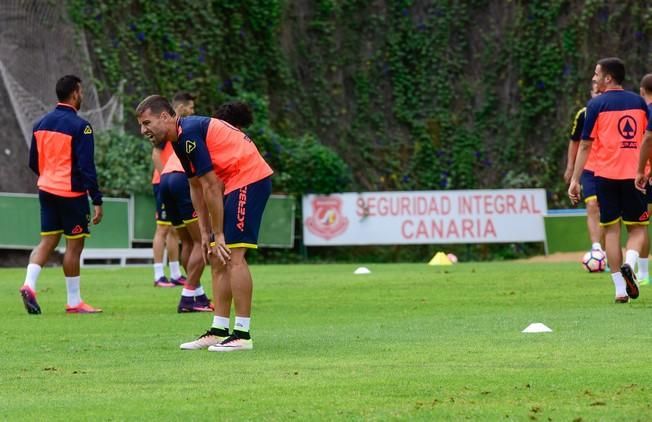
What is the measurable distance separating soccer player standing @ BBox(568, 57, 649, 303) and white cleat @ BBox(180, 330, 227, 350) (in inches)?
188

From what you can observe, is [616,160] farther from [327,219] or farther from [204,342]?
[327,219]

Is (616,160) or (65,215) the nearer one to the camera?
(616,160)

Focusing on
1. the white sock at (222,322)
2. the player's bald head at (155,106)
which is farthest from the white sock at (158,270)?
the player's bald head at (155,106)

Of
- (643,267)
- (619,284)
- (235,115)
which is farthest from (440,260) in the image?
(235,115)

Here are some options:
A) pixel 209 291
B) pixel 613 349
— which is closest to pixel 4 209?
pixel 209 291

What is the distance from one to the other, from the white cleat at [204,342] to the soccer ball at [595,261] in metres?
9.71

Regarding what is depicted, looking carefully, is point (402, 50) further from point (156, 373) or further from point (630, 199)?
point (156, 373)

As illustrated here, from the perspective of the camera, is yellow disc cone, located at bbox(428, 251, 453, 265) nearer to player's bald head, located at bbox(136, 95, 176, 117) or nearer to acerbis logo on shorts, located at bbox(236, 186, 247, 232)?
acerbis logo on shorts, located at bbox(236, 186, 247, 232)

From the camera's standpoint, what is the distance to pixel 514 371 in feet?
27.1

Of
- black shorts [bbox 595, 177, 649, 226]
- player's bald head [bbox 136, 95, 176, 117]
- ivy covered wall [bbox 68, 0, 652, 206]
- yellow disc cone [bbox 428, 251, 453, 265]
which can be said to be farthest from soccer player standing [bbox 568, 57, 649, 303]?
ivy covered wall [bbox 68, 0, 652, 206]

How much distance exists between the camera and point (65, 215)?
14305 millimetres

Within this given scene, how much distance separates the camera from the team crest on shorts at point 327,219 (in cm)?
2963

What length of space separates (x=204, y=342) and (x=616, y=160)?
5383 millimetres

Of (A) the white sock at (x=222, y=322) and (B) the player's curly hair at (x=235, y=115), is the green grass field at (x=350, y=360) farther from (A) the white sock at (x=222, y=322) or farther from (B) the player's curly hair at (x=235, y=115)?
(B) the player's curly hair at (x=235, y=115)
